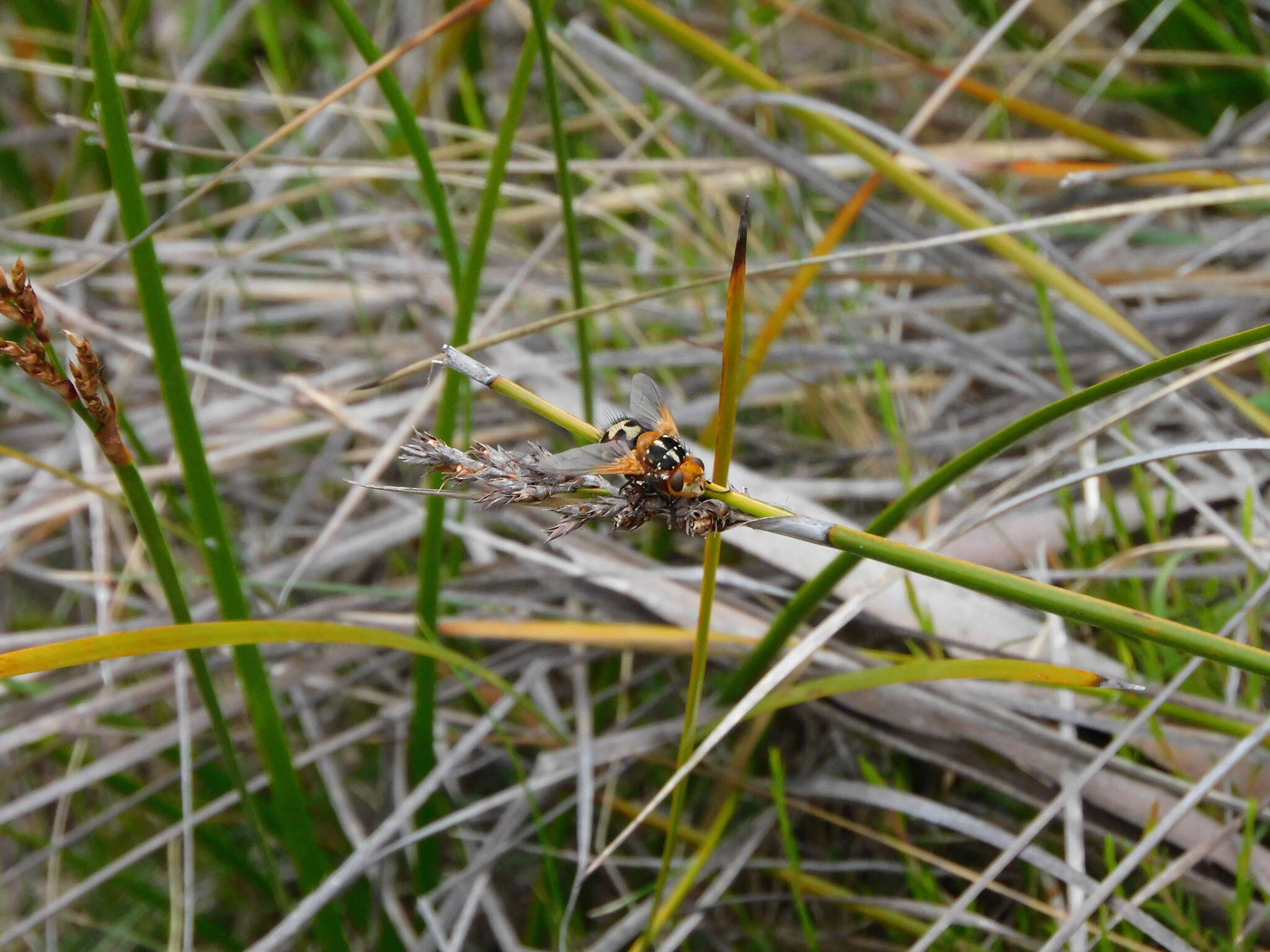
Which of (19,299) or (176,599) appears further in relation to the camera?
(176,599)

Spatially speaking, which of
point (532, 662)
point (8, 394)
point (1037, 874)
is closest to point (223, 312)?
point (8, 394)

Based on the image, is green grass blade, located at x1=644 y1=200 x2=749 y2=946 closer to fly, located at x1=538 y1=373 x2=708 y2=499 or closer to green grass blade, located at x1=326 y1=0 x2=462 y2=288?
fly, located at x1=538 y1=373 x2=708 y2=499

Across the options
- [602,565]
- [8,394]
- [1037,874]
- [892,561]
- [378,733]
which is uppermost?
[8,394]

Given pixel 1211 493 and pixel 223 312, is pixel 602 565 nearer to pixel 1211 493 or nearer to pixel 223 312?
pixel 1211 493

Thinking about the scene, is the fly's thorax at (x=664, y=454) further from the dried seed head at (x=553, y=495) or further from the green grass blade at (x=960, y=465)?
the green grass blade at (x=960, y=465)

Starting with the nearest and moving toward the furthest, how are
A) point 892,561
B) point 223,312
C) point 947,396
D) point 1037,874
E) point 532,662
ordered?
→ point 892,561 → point 1037,874 → point 532,662 → point 947,396 → point 223,312

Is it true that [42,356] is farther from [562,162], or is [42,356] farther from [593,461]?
[562,162]

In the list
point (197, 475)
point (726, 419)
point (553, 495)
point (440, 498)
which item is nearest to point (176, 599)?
point (197, 475)

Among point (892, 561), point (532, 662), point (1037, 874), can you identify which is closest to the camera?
point (892, 561)
